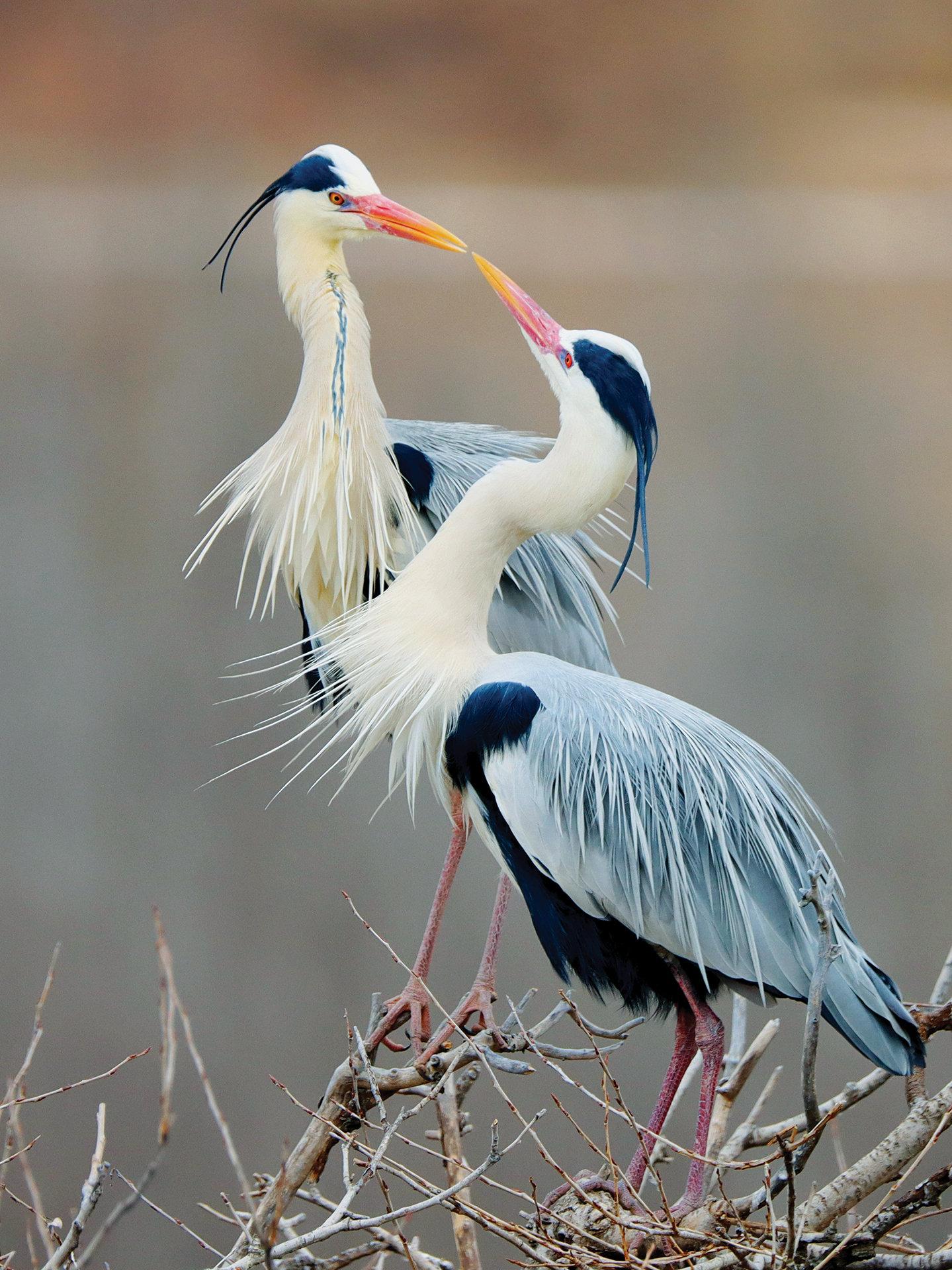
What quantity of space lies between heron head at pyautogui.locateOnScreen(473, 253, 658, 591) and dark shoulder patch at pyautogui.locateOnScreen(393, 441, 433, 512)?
0.45 m

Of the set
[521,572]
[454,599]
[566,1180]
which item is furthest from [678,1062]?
[521,572]

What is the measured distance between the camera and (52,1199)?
2.79m

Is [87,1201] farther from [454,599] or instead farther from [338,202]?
[338,202]

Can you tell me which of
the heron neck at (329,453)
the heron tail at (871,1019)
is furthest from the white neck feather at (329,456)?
the heron tail at (871,1019)

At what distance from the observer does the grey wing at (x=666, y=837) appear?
4.31ft

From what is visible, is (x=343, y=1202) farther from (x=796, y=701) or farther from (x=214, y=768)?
(x=796, y=701)

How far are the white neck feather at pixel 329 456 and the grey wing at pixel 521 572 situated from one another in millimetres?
44

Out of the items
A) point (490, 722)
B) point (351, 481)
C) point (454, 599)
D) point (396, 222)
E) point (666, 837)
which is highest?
point (396, 222)

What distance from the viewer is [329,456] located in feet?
5.70

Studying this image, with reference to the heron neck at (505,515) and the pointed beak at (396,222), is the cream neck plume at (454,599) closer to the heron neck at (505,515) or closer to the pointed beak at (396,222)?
the heron neck at (505,515)

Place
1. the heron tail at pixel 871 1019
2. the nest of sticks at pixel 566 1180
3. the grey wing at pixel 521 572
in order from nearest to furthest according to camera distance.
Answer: the nest of sticks at pixel 566 1180 < the heron tail at pixel 871 1019 < the grey wing at pixel 521 572

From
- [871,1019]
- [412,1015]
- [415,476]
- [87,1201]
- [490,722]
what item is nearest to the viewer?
[87,1201]

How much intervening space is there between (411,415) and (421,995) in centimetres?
164

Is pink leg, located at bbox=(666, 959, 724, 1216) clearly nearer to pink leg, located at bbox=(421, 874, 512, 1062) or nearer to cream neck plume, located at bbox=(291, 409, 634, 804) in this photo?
pink leg, located at bbox=(421, 874, 512, 1062)
